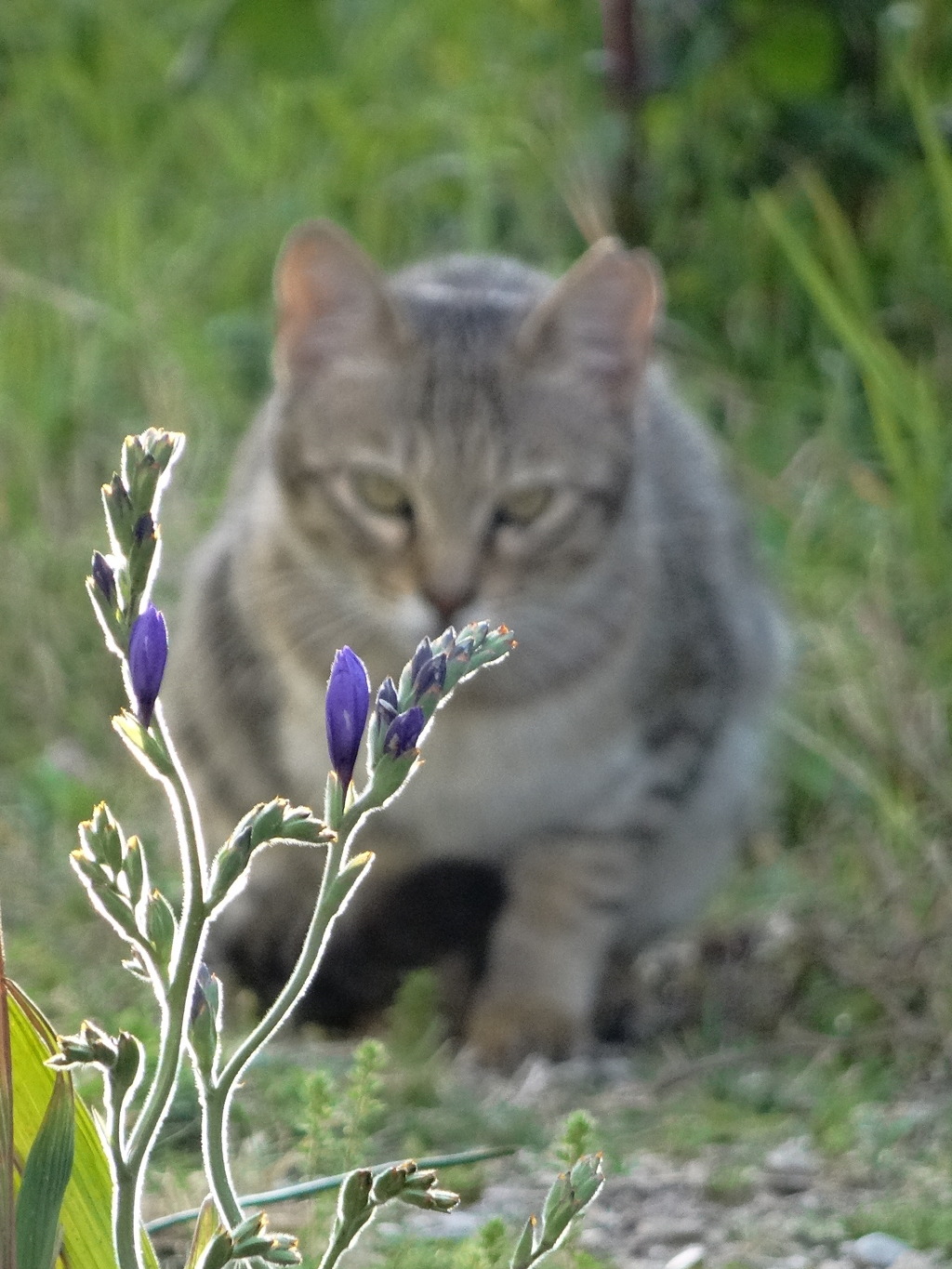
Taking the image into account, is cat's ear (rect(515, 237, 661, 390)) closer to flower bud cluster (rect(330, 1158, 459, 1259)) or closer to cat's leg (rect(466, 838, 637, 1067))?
cat's leg (rect(466, 838, 637, 1067))

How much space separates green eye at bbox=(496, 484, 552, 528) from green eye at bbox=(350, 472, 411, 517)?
5.3 inches

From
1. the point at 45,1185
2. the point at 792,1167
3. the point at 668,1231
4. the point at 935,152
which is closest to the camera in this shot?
the point at 45,1185

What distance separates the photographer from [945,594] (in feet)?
10.9

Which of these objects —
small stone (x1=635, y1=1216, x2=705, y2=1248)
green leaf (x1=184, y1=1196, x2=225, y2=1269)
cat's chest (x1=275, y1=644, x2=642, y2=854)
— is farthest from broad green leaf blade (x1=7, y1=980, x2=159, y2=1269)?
cat's chest (x1=275, y1=644, x2=642, y2=854)

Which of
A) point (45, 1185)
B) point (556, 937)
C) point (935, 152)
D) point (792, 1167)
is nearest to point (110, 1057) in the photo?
point (45, 1185)

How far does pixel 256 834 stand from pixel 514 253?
3.66 m

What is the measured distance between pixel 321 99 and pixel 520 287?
4.37 feet

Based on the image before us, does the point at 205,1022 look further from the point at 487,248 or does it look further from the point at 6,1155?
the point at 487,248

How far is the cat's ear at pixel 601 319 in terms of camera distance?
2797 millimetres

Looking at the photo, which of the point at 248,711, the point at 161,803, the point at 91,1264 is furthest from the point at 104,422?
the point at 91,1264

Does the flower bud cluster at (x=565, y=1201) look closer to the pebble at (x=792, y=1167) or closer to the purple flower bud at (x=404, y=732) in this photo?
the purple flower bud at (x=404, y=732)

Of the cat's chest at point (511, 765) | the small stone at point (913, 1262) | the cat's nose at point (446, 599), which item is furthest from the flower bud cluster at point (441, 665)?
the cat's chest at point (511, 765)

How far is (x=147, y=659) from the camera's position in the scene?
3.18 ft

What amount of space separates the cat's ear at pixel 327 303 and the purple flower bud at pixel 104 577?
1.84 meters
